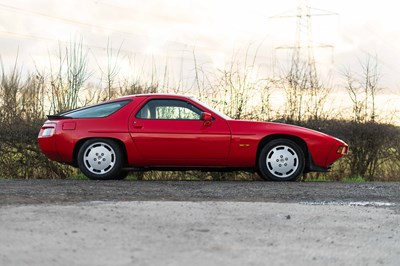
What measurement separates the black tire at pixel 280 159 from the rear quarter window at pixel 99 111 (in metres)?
2.55

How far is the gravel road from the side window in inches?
100

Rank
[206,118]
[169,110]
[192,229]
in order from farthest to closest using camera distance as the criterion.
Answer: [169,110]
[206,118]
[192,229]

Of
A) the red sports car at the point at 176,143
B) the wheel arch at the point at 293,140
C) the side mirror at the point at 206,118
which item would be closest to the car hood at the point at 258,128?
the red sports car at the point at 176,143

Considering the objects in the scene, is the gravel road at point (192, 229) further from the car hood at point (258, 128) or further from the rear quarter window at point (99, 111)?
the rear quarter window at point (99, 111)

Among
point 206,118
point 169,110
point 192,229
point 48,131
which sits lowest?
point 192,229

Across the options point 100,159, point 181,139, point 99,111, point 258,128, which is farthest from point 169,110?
point 258,128

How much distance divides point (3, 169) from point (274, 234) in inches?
364

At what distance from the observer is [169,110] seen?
11.0 meters

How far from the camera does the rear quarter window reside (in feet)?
36.1

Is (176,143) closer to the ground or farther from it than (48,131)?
closer to the ground

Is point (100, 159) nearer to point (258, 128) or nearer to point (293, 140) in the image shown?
point (258, 128)

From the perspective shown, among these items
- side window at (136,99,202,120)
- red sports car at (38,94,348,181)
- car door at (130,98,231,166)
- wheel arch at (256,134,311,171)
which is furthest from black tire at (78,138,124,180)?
wheel arch at (256,134,311,171)

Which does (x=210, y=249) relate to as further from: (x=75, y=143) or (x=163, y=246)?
(x=75, y=143)

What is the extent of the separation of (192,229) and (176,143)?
5.13 meters
